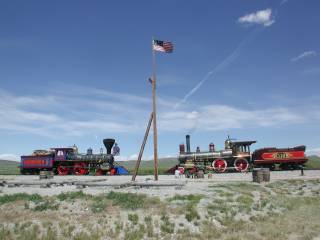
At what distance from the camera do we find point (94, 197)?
13398 mm

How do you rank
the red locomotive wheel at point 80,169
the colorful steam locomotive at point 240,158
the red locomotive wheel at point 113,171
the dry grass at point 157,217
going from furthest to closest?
the red locomotive wheel at point 80,169 < the red locomotive wheel at point 113,171 < the colorful steam locomotive at point 240,158 < the dry grass at point 157,217

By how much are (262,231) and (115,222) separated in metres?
4.83

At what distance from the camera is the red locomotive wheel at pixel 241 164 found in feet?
114

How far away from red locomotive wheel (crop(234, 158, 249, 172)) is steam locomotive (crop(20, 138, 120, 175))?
45.7ft

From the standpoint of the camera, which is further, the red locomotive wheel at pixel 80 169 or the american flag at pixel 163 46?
the red locomotive wheel at pixel 80 169

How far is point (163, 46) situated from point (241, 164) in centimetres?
1766

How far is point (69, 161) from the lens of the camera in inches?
1560

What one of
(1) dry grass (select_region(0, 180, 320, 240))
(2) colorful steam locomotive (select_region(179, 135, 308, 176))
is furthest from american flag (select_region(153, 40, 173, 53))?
(2) colorful steam locomotive (select_region(179, 135, 308, 176))

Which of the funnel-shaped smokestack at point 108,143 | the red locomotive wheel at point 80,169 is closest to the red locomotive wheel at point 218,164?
the funnel-shaped smokestack at point 108,143

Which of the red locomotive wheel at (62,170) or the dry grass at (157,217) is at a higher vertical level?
the red locomotive wheel at (62,170)

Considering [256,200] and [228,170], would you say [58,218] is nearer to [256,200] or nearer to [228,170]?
[256,200]

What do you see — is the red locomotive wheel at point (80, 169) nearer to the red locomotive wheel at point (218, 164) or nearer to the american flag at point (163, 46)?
the red locomotive wheel at point (218, 164)

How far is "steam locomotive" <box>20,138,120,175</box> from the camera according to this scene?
3756 centimetres

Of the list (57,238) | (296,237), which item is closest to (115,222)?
(57,238)
